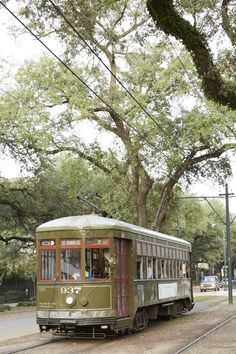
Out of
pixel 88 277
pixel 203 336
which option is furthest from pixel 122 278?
Answer: pixel 203 336

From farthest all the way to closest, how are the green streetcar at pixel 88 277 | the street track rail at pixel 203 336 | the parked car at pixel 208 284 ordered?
the parked car at pixel 208 284 → the green streetcar at pixel 88 277 → the street track rail at pixel 203 336

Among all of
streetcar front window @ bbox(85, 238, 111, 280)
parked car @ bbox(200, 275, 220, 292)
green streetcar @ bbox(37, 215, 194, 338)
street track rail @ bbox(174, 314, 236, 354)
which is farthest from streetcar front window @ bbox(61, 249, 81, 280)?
parked car @ bbox(200, 275, 220, 292)

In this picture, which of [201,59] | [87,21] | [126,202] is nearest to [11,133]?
[126,202]

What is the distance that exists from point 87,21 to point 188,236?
6316 centimetres

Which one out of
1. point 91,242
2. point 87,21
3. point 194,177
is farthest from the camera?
point 194,177

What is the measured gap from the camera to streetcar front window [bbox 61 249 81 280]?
48.9 feet

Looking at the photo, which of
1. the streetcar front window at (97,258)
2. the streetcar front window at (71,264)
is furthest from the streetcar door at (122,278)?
the streetcar front window at (71,264)

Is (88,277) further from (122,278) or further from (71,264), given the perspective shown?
(122,278)

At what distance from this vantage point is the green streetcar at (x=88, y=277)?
575 inches

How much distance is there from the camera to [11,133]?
88.0 ft

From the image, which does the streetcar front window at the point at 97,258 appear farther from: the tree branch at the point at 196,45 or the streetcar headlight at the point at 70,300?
the tree branch at the point at 196,45

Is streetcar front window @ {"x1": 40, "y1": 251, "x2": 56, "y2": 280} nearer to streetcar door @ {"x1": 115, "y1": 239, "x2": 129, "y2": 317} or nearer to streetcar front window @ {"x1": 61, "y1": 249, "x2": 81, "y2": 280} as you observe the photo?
streetcar front window @ {"x1": 61, "y1": 249, "x2": 81, "y2": 280}

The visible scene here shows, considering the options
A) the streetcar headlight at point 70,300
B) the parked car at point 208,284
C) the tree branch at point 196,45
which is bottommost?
the parked car at point 208,284

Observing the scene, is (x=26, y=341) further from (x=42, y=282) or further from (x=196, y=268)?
(x=196, y=268)
